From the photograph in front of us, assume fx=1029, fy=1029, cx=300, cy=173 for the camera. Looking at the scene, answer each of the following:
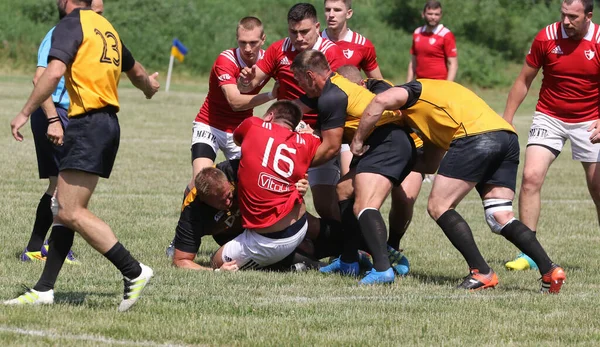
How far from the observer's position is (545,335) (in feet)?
19.1

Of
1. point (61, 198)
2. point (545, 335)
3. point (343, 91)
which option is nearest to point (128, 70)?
point (61, 198)

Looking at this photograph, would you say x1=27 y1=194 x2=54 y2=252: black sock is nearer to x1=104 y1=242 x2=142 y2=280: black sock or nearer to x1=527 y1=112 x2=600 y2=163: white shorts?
x1=104 y1=242 x2=142 y2=280: black sock

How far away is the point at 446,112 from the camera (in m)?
7.38

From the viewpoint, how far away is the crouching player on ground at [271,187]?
25.5 ft

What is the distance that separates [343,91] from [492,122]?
3.74 ft

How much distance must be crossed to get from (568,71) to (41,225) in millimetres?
4554

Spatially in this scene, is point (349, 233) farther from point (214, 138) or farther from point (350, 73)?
point (214, 138)

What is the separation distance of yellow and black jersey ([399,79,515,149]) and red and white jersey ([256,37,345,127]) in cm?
152

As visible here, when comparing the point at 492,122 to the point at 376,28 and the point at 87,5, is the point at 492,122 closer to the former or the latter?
the point at 87,5

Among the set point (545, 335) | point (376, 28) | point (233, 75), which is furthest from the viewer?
point (376, 28)

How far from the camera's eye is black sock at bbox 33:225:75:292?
Answer: 626 centimetres

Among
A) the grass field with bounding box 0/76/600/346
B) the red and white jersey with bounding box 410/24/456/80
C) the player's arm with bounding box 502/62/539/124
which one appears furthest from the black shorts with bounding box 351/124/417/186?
the red and white jersey with bounding box 410/24/456/80

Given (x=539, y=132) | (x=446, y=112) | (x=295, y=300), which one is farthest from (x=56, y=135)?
(x=539, y=132)

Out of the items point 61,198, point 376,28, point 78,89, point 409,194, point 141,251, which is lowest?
point 376,28
